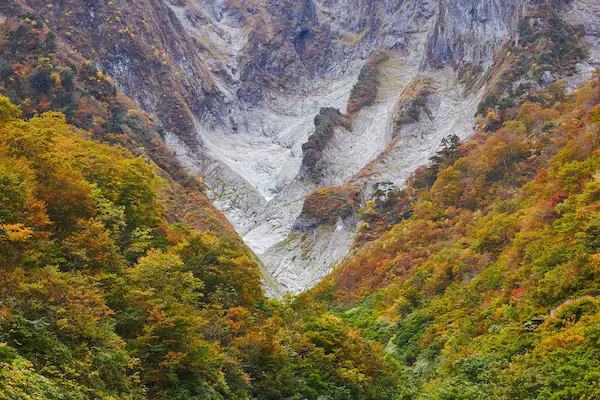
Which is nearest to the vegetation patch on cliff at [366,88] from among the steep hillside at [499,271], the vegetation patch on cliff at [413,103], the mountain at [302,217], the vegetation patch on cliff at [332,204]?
the mountain at [302,217]

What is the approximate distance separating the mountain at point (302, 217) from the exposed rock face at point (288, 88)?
561 millimetres

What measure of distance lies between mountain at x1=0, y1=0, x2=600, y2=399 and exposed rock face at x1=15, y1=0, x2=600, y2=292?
1.84 feet

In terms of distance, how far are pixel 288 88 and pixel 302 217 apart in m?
66.8

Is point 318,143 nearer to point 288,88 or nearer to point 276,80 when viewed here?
point 288,88

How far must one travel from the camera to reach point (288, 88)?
134000 millimetres

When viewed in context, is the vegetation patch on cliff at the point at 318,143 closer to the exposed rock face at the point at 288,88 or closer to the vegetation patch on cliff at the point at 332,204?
the exposed rock face at the point at 288,88

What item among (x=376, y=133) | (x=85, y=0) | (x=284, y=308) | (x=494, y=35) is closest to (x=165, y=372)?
(x=284, y=308)

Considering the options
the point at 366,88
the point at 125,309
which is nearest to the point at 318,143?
the point at 366,88

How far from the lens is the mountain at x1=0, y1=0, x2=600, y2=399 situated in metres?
14.4

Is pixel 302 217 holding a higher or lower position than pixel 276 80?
lower

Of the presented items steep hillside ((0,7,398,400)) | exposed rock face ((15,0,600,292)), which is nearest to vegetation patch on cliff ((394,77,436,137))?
exposed rock face ((15,0,600,292))

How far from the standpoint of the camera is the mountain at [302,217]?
14438 millimetres

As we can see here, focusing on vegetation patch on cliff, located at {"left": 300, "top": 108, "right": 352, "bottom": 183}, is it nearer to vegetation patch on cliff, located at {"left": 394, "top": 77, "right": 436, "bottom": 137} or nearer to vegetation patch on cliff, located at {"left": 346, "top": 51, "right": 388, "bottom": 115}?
vegetation patch on cliff, located at {"left": 346, "top": 51, "right": 388, "bottom": 115}

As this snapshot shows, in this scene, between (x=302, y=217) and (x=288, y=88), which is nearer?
(x=302, y=217)
